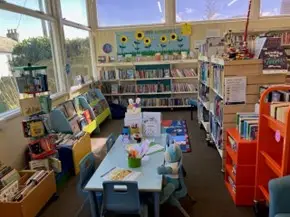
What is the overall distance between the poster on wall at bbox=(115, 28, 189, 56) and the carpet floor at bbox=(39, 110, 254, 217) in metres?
3.39

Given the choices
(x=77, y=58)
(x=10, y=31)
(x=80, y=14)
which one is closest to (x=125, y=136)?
(x=10, y=31)

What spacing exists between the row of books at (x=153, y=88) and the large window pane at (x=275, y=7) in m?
3.14

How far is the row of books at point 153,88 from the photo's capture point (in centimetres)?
655

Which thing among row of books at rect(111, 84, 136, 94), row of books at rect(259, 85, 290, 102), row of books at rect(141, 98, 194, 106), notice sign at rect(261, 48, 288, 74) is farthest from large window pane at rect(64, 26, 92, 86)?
row of books at rect(259, 85, 290, 102)

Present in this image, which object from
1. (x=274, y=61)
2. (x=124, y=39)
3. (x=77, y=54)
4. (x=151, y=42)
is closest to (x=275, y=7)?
(x=151, y=42)

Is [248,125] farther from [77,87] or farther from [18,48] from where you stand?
[77,87]

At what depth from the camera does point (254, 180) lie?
238cm

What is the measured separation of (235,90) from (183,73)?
386 centimetres

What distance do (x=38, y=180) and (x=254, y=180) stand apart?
2.20 m

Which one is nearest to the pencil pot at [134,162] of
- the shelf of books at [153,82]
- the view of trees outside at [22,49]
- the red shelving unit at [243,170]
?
the red shelving unit at [243,170]

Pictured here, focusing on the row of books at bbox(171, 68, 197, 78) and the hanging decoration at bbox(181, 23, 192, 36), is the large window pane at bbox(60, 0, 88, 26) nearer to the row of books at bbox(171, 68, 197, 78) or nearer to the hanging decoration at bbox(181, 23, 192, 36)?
the hanging decoration at bbox(181, 23, 192, 36)

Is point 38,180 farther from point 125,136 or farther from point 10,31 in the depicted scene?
point 10,31

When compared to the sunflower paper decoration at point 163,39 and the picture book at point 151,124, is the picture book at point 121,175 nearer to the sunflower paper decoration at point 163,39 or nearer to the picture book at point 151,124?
the picture book at point 151,124

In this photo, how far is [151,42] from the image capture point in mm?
6566
